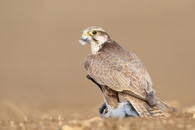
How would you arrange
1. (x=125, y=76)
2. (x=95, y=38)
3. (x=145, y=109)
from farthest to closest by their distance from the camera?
1. (x=95, y=38)
2. (x=125, y=76)
3. (x=145, y=109)

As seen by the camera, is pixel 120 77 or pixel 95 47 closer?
pixel 120 77

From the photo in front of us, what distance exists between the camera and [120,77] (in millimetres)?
8008

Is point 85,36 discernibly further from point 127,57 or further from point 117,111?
point 117,111

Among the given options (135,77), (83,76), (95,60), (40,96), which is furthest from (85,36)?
(83,76)

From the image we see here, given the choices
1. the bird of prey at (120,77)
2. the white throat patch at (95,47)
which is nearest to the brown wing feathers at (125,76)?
the bird of prey at (120,77)

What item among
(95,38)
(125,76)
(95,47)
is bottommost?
(125,76)

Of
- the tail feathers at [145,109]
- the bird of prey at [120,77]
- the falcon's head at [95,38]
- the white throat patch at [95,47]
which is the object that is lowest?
the tail feathers at [145,109]

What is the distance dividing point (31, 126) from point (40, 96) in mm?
9251

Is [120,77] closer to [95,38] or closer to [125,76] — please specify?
[125,76]

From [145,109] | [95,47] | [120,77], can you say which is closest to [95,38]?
[95,47]

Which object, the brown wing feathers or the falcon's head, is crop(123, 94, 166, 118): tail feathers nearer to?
the brown wing feathers

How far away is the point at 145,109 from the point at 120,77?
1.99 ft

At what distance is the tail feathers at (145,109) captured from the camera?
7645mm

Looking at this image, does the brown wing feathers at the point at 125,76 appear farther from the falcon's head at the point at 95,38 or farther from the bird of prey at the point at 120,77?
the falcon's head at the point at 95,38
